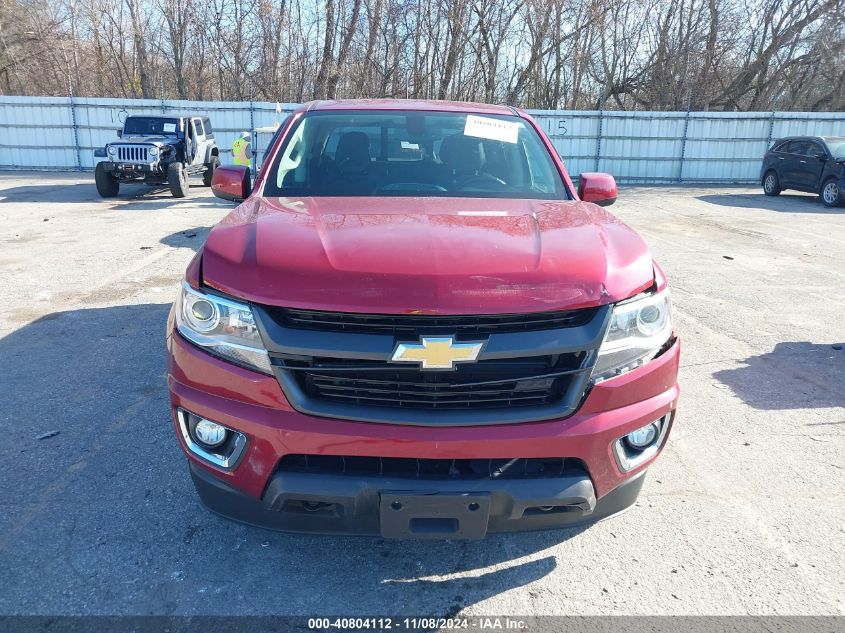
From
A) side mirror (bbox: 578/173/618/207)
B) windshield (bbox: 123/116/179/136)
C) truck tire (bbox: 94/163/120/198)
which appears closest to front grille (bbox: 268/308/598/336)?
side mirror (bbox: 578/173/618/207)

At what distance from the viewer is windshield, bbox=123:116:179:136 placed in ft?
50.1

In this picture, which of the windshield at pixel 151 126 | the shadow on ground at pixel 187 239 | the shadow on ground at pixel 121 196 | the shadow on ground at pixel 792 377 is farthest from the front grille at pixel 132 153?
the shadow on ground at pixel 792 377

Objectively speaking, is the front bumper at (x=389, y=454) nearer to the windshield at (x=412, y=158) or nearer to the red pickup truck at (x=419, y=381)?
the red pickup truck at (x=419, y=381)

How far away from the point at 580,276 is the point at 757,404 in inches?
109

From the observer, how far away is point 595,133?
21.9 meters

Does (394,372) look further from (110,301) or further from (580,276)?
(110,301)

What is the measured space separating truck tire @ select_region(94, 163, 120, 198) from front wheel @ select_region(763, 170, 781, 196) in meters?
17.3

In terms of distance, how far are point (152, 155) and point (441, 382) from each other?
1404cm

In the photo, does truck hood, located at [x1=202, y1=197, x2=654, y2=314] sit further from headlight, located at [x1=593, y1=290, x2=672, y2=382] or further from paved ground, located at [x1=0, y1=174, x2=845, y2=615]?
paved ground, located at [x1=0, y1=174, x2=845, y2=615]

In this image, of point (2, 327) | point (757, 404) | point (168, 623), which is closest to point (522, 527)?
point (168, 623)

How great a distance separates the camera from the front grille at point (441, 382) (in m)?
2.17

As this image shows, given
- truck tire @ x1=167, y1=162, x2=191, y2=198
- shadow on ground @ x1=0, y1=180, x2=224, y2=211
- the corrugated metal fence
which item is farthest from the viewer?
the corrugated metal fence

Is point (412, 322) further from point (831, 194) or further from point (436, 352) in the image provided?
point (831, 194)

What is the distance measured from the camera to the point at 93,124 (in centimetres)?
2075
